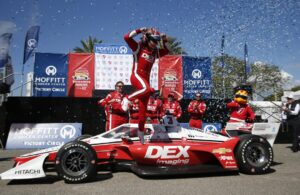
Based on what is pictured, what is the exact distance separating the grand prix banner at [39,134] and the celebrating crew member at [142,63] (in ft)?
17.0

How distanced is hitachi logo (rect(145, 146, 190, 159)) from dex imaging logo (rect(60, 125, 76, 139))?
5.58 metres

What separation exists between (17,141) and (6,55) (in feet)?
13.3

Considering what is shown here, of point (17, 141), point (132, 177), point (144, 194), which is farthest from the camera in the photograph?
point (17, 141)

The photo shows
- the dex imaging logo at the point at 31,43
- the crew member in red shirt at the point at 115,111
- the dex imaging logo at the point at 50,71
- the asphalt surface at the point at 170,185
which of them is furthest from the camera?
the dex imaging logo at the point at 31,43

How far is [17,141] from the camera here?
9523mm

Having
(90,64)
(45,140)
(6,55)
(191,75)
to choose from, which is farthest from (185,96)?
(6,55)

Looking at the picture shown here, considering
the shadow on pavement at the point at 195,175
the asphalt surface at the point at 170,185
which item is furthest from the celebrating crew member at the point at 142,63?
the asphalt surface at the point at 170,185

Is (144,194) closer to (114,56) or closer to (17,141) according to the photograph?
(17,141)

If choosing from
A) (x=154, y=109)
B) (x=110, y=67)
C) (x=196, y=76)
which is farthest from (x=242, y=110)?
(x=110, y=67)

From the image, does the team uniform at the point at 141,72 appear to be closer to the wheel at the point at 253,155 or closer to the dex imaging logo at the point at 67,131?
the wheel at the point at 253,155

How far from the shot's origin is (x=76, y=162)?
470 cm

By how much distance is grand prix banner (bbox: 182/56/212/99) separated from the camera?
40.1ft

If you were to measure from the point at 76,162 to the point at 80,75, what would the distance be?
7.88 metres

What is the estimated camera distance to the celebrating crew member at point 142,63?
5203 mm
